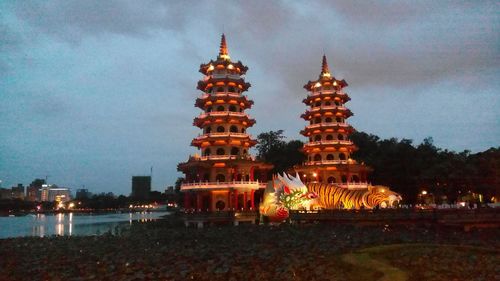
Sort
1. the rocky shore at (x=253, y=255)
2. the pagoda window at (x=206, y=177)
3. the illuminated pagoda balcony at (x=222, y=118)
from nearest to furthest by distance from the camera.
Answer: the rocky shore at (x=253, y=255) → the pagoda window at (x=206, y=177) → the illuminated pagoda balcony at (x=222, y=118)

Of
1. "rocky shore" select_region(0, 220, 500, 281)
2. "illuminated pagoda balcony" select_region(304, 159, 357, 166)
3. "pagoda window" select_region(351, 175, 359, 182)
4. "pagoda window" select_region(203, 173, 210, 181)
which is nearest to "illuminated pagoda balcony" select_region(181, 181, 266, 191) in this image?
"pagoda window" select_region(203, 173, 210, 181)

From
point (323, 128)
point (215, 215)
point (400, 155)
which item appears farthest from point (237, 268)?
point (400, 155)

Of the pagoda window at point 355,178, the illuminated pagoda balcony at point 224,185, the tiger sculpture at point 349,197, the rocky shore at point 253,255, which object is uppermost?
the pagoda window at point 355,178

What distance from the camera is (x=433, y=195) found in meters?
69.8

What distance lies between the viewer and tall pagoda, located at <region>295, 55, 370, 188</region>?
66.0m

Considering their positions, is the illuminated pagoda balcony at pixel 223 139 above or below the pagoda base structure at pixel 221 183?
above

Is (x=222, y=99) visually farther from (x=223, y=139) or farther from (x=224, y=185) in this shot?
(x=224, y=185)

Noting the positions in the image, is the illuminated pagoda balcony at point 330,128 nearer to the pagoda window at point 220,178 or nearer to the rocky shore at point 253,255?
the pagoda window at point 220,178

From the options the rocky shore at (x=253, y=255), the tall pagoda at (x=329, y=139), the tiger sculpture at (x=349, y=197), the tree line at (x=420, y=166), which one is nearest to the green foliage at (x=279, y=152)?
the tree line at (x=420, y=166)

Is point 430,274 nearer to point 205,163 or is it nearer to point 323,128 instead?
point 205,163

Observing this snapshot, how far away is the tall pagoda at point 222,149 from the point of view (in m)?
57.5

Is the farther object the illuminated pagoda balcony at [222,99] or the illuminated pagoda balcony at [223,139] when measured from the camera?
the illuminated pagoda balcony at [222,99]

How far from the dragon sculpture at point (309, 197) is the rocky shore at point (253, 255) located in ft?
22.3

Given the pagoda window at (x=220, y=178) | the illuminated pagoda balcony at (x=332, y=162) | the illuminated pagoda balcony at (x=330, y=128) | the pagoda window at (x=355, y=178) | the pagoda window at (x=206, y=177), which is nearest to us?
the pagoda window at (x=220, y=178)
